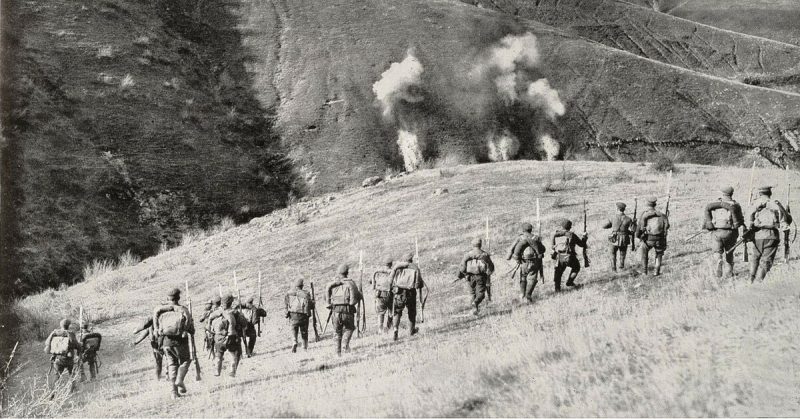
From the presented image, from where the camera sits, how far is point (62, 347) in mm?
14445

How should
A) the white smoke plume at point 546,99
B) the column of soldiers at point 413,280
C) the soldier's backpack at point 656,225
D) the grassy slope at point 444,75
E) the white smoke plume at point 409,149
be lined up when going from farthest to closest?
the white smoke plume at point 546,99 → the grassy slope at point 444,75 → the white smoke plume at point 409,149 → the soldier's backpack at point 656,225 → the column of soldiers at point 413,280

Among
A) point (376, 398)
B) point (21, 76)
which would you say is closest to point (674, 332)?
point (376, 398)

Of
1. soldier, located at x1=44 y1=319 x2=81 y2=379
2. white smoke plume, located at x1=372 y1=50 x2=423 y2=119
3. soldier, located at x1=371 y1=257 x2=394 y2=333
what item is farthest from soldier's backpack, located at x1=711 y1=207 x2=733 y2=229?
white smoke plume, located at x1=372 y1=50 x2=423 y2=119

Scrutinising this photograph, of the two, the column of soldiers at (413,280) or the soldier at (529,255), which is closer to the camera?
the column of soldiers at (413,280)

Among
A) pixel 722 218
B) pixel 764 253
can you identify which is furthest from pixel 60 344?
pixel 764 253

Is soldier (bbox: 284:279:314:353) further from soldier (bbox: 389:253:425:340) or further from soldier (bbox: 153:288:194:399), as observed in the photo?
soldier (bbox: 153:288:194:399)

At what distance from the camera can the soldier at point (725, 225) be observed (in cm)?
1253

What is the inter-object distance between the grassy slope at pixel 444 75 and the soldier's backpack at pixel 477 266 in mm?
29129

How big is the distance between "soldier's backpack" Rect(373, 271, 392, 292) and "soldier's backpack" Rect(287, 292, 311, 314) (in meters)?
1.43

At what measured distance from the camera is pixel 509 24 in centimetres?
6100

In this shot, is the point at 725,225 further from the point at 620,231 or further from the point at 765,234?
the point at 620,231

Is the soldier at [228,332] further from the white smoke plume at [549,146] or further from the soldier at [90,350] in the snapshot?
the white smoke plume at [549,146]

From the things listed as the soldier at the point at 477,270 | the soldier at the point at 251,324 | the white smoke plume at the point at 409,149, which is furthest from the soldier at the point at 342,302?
the white smoke plume at the point at 409,149

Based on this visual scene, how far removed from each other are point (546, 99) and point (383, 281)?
41.6 meters
